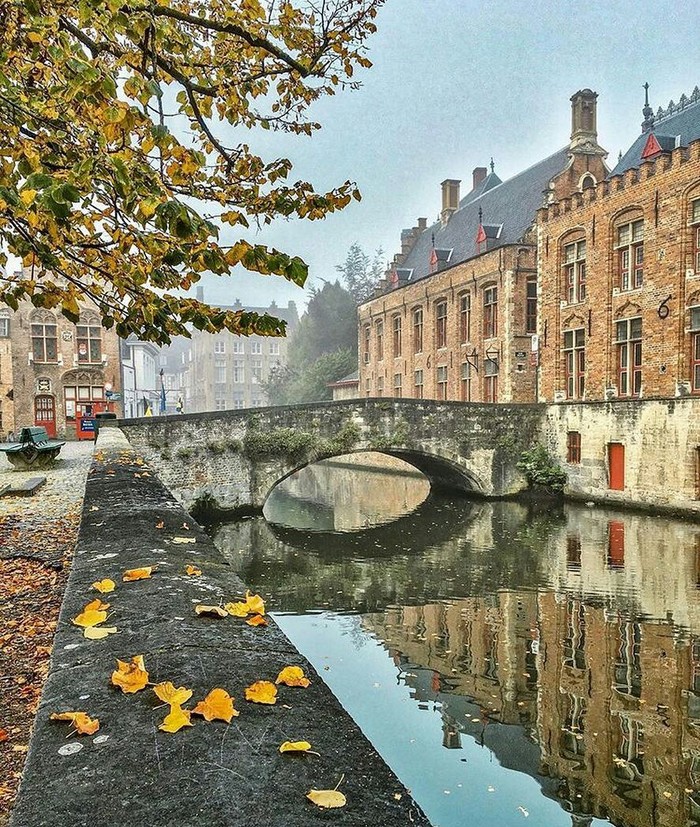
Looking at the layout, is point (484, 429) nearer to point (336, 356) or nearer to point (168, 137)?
point (168, 137)

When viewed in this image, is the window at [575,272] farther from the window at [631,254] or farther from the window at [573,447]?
the window at [573,447]

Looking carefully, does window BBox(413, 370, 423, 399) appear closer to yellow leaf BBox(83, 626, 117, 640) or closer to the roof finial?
the roof finial

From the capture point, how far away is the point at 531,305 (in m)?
21.8

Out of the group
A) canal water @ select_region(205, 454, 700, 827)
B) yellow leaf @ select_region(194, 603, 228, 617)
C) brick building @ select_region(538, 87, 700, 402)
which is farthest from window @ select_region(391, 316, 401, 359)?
yellow leaf @ select_region(194, 603, 228, 617)

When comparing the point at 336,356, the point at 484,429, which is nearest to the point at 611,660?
the point at 484,429

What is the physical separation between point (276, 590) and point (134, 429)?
643cm

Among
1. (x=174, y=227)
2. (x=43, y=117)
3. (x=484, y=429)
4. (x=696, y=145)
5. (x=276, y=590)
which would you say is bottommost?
(x=276, y=590)

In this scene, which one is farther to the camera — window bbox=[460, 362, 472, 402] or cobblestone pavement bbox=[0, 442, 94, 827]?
window bbox=[460, 362, 472, 402]

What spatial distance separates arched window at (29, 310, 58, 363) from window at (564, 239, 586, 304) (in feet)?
67.2

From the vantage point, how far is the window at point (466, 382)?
24438 millimetres

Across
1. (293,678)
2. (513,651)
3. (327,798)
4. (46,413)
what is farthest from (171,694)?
(46,413)

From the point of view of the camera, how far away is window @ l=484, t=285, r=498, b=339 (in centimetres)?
2261

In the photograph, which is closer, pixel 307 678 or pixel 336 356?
pixel 307 678

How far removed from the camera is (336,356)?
139 ft
